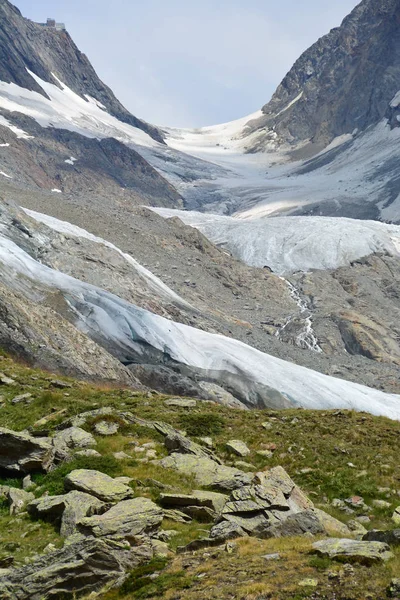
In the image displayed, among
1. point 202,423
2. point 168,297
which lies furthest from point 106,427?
point 168,297

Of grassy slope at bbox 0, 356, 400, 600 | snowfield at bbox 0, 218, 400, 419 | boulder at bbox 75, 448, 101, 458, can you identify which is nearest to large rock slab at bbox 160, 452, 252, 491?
grassy slope at bbox 0, 356, 400, 600

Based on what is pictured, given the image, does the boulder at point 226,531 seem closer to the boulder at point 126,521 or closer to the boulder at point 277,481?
the boulder at point 126,521

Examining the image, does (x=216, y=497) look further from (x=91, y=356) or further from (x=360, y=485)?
(x=91, y=356)

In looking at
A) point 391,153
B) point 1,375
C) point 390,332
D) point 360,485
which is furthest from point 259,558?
point 391,153

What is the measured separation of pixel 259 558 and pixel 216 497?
307 centimetres

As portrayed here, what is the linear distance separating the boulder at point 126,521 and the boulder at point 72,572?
42cm

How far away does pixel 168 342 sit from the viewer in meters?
34.2

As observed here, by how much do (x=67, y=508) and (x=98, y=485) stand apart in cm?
94

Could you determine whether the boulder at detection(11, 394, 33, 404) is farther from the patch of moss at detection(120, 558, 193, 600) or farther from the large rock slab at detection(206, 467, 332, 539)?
the patch of moss at detection(120, 558, 193, 600)

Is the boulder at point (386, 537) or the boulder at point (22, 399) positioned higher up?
the boulder at point (386, 537)

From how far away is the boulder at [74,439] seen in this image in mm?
14203

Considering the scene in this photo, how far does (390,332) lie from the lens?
67500 millimetres

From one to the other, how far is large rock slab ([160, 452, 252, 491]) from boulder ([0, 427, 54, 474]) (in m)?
2.42

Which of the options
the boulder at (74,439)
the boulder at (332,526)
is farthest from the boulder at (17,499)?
the boulder at (332,526)
